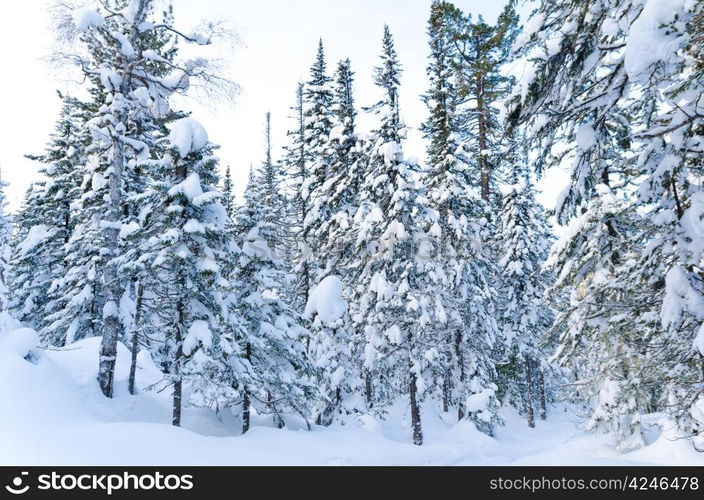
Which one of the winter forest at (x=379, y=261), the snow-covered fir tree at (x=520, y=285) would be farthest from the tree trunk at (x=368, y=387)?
the snow-covered fir tree at (x=520, y=285)

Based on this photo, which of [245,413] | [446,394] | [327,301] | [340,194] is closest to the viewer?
[245,413]

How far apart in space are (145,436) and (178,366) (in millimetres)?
2976

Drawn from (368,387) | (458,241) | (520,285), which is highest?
(458,241)

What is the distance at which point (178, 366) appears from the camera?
1078 cm

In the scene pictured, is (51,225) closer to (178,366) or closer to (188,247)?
(188,247)

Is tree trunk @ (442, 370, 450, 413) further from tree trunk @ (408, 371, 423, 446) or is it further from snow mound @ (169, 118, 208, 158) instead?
snow mound @ (169, 118, 208, 158)

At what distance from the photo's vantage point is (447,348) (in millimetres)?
22578

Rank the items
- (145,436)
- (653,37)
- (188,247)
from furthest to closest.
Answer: (188,247), (145,436), (653,37)

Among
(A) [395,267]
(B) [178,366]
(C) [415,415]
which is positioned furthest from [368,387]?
(B) [178,366]

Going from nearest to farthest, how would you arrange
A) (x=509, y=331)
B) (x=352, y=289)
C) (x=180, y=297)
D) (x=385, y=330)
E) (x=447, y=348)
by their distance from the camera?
(x=180, y=297)
(x=385, y=330)
(x=352, y=289)
(x=447, y=348)
(x=509, y=331)

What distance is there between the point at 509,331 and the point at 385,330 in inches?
489
